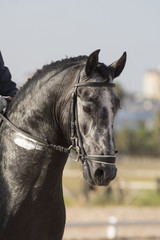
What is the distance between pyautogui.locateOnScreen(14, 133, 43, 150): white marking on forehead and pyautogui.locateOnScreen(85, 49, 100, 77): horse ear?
690 mm

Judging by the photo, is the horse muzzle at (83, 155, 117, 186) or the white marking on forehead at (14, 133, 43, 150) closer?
the horse muzzle at (83, 155, 117, 186)

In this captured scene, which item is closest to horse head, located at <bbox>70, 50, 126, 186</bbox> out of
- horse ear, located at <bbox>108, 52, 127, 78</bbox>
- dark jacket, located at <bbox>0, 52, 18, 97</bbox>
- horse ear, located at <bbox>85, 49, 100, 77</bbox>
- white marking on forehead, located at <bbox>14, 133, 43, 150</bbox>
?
horse ear, located at <bbox>85, 49, 100, 77</bbox>

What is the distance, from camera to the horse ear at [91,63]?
350 cm

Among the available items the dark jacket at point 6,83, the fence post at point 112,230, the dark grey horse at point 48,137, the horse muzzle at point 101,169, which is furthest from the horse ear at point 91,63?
the fence post at point 112,230

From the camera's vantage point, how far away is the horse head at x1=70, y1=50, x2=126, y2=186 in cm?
344

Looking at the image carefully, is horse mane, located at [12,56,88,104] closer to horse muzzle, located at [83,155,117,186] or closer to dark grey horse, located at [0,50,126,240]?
dark grey horse, located at [0,50,126,240]

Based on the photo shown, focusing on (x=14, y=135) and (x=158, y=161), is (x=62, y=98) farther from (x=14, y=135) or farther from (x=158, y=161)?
(x=158, y=161)

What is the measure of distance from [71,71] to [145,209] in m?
12.8

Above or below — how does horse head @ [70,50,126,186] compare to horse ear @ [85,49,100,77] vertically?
below

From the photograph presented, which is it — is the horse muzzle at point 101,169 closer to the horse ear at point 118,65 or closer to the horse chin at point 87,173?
the horse chin at point 87,173

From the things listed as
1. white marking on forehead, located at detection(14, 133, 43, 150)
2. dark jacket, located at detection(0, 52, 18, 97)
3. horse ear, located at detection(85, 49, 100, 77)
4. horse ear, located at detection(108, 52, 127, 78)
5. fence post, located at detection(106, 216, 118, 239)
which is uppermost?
horse ear, located at detection(85, 49, 100, 77)

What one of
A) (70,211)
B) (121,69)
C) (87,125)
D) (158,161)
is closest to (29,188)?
(87,125)

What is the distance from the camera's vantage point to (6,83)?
458cm

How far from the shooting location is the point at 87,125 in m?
3.52
